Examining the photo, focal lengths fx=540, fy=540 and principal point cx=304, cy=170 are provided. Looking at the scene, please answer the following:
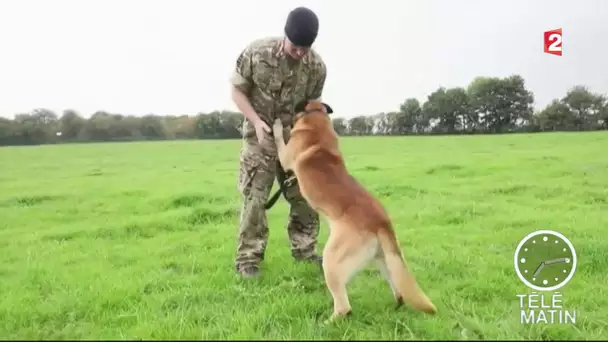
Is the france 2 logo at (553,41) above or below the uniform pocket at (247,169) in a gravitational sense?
above

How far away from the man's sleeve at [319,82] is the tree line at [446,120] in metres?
20.1

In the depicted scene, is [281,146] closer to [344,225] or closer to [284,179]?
[284,179]

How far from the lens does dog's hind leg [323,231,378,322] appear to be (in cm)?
382

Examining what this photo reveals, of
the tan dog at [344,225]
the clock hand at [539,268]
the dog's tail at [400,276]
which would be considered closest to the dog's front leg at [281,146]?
the tan dog at [344,225]

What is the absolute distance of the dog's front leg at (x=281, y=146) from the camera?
4664 mm

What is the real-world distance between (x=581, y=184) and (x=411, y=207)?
422cm

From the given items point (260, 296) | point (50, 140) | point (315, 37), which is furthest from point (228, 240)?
point (50, 140)

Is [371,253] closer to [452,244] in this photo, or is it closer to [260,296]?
[260,296]

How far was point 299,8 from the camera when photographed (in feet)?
14.8

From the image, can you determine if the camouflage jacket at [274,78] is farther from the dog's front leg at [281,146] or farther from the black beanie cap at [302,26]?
the black beanie cap at [302,26]

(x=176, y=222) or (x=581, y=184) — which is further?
(x=581, y=184)

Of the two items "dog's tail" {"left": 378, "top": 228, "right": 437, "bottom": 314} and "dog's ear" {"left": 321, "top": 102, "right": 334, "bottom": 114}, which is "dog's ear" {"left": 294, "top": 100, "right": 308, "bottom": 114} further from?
"dog's tail" {"left": 378, "top": 228, "right": 437, "bottom": 314}

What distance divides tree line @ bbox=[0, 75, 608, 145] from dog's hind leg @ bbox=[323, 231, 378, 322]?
71.5 feet

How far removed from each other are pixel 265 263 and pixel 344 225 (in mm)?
1942
